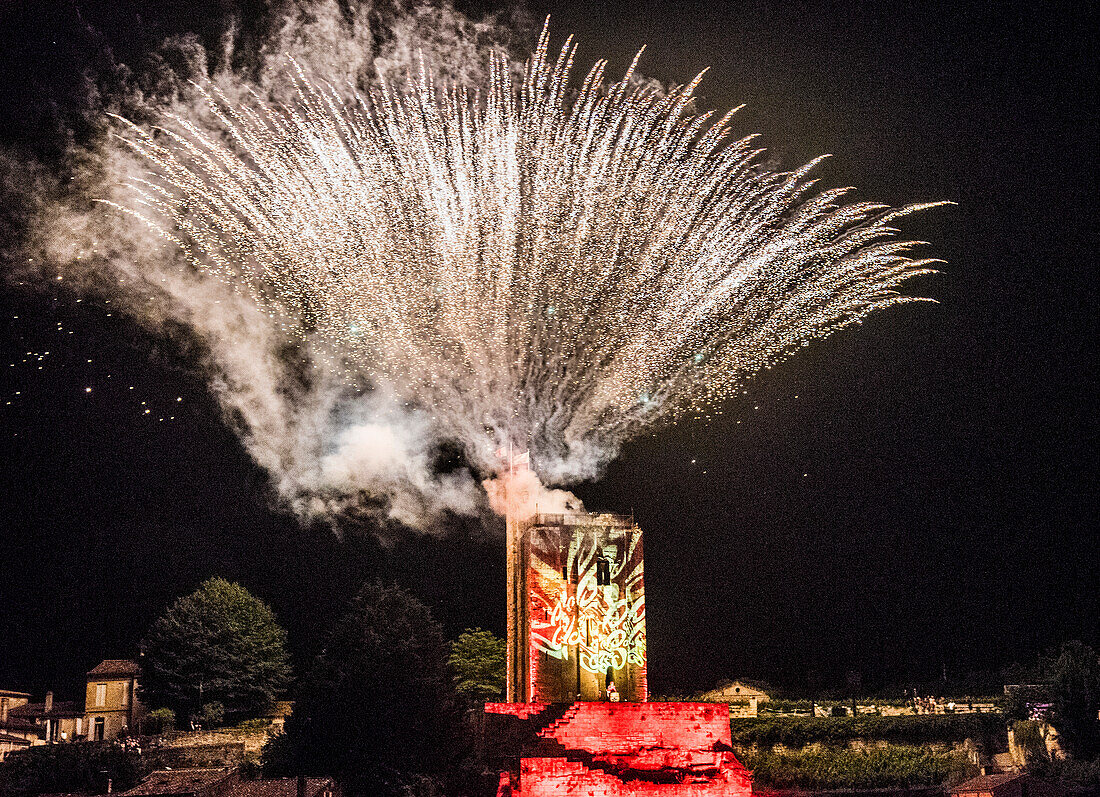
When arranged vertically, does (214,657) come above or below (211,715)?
above

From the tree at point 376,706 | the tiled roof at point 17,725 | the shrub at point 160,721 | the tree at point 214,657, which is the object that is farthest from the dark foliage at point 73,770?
the tiled roof at point 17,725

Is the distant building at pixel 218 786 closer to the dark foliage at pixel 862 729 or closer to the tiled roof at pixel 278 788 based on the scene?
the tiled roof at pixel 278 788

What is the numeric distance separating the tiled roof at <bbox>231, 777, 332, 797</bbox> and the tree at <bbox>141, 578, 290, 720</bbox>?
10319mm

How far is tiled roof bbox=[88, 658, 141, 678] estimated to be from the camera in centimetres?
3678

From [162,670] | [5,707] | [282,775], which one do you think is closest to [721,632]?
[282,775]

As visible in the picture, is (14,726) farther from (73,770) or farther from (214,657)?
(73,770)

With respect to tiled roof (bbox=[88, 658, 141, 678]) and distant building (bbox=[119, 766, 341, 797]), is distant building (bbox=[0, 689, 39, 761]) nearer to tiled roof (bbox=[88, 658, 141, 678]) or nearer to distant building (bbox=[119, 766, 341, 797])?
tiled roof (bbox=[88, 658, 141, 678])

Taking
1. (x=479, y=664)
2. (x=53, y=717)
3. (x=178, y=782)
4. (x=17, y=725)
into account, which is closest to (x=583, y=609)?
(x=178, y=782)

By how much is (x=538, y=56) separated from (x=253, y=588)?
26.3 meters

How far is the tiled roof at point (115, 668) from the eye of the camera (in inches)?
1448

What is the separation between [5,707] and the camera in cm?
3872

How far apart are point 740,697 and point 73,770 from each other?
1940 cm

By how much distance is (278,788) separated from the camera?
21750mm

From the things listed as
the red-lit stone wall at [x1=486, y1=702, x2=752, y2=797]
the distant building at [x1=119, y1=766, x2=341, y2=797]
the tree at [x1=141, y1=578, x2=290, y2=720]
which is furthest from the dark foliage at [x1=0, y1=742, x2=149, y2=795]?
the red-lit stone wall at [x1=486, y1=702, x2=752, y2=797]
